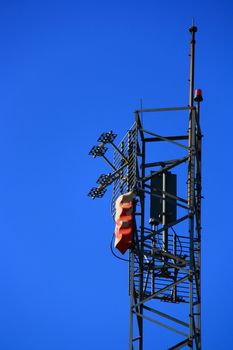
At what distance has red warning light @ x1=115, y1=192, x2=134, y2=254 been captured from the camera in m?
30.1

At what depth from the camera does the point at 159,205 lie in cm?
3173

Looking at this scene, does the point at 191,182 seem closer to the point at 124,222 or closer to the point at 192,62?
the point at 124,222

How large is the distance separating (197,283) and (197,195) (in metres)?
3.59

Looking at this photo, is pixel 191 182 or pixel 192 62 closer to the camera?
pixel 191 182

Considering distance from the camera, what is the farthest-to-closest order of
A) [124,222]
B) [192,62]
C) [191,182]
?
[192,62] → [191,182] → [124,222]

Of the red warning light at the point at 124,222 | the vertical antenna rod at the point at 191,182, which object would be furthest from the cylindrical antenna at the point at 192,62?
the red warning light at the point at 124,222

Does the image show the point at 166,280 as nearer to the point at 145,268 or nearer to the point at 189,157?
the point at 145,268

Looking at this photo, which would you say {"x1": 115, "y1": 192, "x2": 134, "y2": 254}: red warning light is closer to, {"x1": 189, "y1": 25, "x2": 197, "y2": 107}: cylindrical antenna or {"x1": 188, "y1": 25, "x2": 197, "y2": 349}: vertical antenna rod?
{"x1": 188, "y1": 25, "x2": 197, "y2": 349}: vertical antenna rod

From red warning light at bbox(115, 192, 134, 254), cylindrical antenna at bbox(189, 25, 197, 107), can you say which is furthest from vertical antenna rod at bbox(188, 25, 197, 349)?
red warning light at bbox(115, 192, 134, 254)

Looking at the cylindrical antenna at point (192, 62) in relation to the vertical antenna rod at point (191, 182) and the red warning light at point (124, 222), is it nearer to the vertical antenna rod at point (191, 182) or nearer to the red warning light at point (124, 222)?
the vertical antenna rod at point (191, 182)

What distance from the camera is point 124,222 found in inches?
1193

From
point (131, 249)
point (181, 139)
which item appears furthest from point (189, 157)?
point (131, 249)

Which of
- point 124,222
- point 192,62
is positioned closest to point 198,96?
point 192,62

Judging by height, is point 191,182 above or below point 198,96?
below
